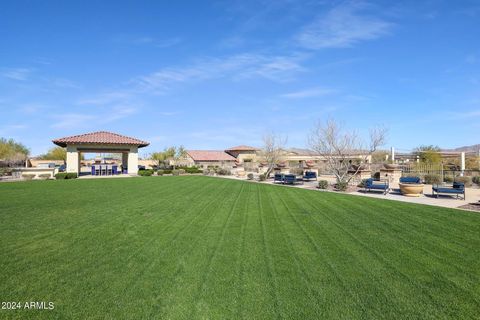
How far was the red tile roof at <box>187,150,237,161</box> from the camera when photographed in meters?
66.8

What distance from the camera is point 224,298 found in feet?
11.6

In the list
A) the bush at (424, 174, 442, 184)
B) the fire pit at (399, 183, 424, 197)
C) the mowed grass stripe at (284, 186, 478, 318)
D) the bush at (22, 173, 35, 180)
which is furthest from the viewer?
the bush at (22, 173, 35, 180)

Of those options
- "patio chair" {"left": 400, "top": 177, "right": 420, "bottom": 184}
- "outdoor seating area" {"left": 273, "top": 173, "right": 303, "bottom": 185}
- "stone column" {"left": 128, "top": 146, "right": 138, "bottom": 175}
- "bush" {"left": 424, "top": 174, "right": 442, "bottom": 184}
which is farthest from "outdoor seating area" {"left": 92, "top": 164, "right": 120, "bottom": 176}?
"bush" {"left": 424, "top": 174, "right": 442, "bottom": 184}

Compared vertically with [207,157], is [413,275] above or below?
below

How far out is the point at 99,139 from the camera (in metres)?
31.6

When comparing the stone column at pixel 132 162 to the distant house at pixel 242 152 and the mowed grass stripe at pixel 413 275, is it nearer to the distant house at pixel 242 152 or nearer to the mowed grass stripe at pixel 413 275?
the mowed grass stripe at pixel 413 275

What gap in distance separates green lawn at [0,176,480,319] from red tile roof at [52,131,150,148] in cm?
2407

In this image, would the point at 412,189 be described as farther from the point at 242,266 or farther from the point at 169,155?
the point at 169,155

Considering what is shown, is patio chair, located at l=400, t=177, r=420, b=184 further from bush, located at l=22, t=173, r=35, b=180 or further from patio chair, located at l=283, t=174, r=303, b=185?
bush, located at l=22, t=173, r=35, b=180

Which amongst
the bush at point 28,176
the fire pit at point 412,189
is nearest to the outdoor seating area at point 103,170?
the bush at point 28,176

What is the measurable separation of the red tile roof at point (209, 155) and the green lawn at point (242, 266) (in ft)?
192

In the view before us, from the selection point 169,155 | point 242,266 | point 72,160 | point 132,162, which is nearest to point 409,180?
point 242,266

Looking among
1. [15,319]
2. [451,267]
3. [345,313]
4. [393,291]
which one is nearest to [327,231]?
[451,267]

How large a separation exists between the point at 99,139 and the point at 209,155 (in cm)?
3821
